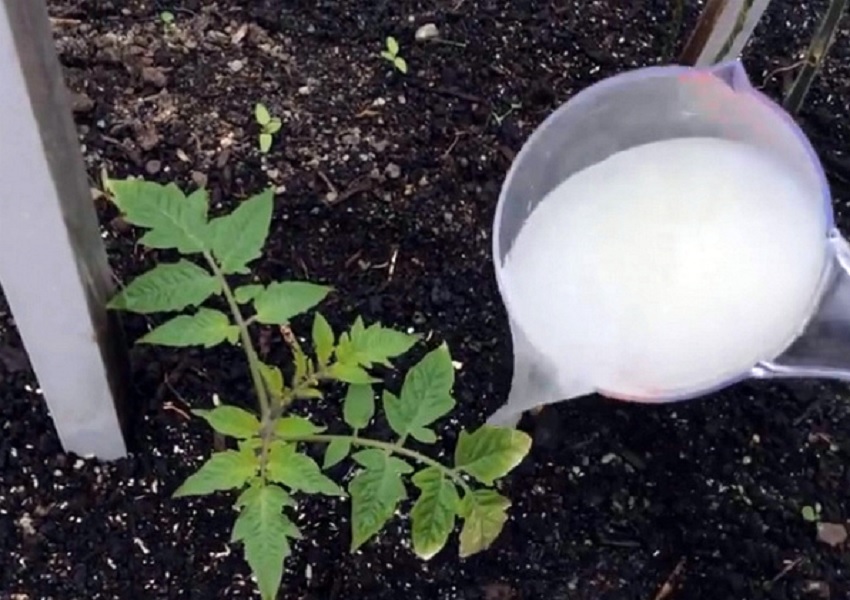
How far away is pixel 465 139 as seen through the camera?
1.22 m

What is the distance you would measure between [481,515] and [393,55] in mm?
508

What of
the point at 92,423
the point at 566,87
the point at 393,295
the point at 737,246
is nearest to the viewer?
the point at 737,246

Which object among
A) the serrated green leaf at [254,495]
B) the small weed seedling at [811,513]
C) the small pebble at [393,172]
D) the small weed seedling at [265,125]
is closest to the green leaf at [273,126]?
the small weed seedling at [265,125]

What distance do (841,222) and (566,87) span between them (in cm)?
28

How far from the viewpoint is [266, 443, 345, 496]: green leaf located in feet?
2.74

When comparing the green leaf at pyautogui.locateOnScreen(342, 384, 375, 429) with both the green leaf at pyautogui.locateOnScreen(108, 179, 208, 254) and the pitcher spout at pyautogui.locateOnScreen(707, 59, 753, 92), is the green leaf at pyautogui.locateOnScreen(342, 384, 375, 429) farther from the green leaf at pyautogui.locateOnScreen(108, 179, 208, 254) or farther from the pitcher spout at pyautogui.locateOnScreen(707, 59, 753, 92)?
the pitcher spout at pyautogui.locateOnScreen(707, 59, 753, 92)

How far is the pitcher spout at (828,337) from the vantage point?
2.70 feet

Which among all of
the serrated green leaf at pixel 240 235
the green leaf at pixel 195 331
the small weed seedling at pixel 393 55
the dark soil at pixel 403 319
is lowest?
the dark soil at pixel 403 319

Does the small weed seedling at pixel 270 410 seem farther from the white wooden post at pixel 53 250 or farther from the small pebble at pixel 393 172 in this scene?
the small pebble at pixel 393 172

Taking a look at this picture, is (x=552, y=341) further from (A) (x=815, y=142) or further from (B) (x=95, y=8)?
(B) (x=95, y=8)

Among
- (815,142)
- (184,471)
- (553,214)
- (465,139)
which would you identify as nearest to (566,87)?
(465,139)

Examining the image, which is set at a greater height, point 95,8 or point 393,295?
point 95,8

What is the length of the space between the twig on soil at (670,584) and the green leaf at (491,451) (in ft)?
0.79

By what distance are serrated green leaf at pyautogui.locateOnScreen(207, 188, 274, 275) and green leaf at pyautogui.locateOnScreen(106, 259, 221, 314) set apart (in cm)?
2
